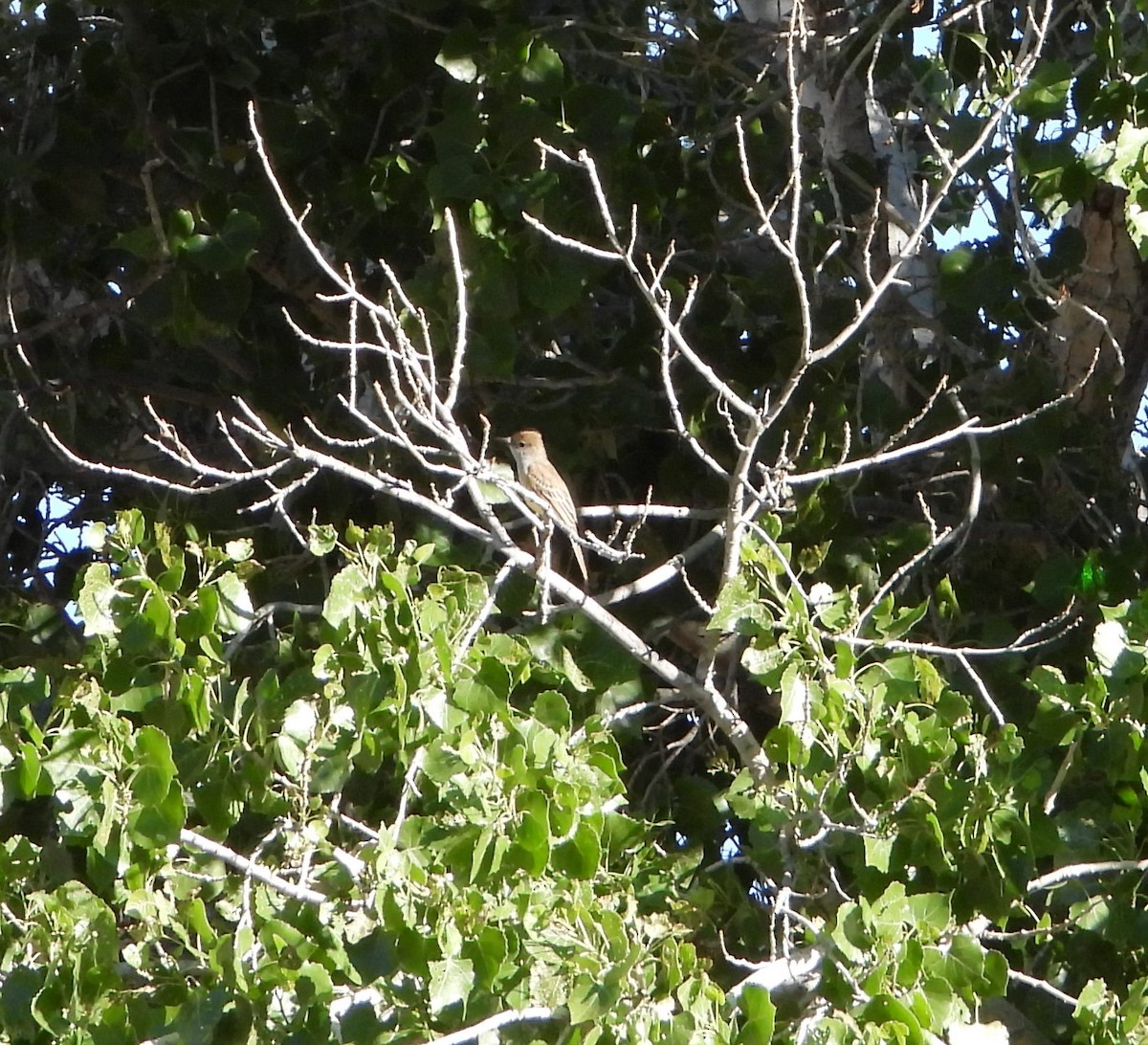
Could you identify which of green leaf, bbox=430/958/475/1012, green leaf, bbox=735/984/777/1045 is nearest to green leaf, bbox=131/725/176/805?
green leaf, bbox=430/958/475/1012

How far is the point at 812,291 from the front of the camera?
4.90 m

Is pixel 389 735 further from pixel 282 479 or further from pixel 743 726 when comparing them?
pixel 282 479

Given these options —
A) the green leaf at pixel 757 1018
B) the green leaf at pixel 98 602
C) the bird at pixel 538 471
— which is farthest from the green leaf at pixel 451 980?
the bird at pixel 538 471

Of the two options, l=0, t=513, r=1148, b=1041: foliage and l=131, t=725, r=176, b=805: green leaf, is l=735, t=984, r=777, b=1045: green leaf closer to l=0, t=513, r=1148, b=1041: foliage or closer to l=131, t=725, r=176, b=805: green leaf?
l=0, t=513, r=1148, b=1041: foliage

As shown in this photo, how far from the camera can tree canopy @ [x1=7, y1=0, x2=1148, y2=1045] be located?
2.95 m

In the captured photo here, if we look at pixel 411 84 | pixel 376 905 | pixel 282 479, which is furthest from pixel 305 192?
pixel 376 905

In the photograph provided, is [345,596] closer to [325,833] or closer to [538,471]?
[325,833]

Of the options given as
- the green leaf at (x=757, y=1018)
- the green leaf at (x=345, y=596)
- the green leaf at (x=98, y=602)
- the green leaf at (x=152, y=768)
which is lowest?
the green leaf at (x=757, y=1018)

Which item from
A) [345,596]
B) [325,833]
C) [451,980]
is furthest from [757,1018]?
[345,596]

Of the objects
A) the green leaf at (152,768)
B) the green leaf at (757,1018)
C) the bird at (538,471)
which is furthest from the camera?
the bird at (538,471)

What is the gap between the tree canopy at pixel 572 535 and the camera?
2949 millimetres

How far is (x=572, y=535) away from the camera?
3.48 metres

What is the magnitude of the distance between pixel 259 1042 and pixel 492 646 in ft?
2.55

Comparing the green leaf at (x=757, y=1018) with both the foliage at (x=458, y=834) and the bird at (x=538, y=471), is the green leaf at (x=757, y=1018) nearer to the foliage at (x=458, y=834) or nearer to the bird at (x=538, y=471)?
the foliage at (x=458, y=834)
